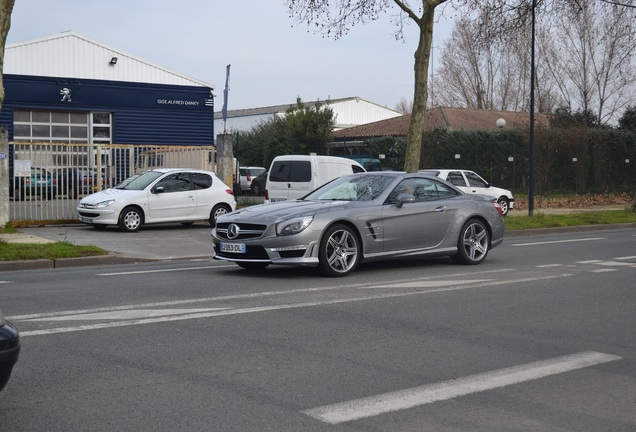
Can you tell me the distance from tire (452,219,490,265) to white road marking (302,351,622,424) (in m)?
5.96

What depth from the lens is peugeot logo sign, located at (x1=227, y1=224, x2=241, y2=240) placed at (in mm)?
11539

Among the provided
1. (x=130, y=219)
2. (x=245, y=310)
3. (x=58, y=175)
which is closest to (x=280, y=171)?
(x=130, y=219)

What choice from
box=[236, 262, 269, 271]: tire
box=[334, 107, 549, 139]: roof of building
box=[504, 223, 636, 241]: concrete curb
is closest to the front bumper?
box=[236, 262, 269, 271]: tire

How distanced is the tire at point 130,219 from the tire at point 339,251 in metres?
10.5

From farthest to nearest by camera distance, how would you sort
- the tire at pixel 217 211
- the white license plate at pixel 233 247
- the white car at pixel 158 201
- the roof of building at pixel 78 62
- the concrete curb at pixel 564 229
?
1. the roof of building at pixel 78 62
2. the tire at pixel 217 211
3. the concrete curb at pixel 564 229
4. the white car at pixel 158 201
5. the white license plate at pixel 233 247

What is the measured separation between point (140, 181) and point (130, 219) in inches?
50.8

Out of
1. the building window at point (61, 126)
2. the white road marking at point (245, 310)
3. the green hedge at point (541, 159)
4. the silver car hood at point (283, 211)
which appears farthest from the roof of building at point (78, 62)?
the white road marking at point (245, 310)

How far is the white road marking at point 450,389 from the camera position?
5.36 m

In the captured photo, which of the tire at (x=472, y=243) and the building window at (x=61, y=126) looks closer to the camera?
the tire at (x=472, y=243)

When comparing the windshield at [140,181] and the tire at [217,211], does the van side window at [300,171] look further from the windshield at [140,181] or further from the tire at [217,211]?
the windshield at [140,181]

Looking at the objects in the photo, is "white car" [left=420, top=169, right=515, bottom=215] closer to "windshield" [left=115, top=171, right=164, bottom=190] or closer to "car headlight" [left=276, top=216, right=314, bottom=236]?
"windshield" [left=115, top=171, right=164, bottom=190]

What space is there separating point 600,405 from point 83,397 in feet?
11.1

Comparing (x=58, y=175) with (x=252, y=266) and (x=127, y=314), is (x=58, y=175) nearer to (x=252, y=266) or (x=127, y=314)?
(x=252, y=266)

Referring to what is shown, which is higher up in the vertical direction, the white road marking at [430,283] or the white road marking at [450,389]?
the white road marking at [430,283]
